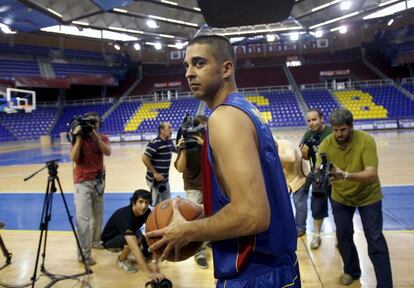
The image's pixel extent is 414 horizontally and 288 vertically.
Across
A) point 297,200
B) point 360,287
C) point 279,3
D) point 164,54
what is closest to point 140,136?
point 164,54

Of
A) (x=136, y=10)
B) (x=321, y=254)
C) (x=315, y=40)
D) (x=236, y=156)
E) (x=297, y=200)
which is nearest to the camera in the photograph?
(x=236, y=156)

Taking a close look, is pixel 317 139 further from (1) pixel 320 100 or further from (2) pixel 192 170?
(1) pixel 320 100

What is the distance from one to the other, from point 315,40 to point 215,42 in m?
31.3

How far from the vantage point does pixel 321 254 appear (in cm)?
381

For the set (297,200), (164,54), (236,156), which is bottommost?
(297,200)

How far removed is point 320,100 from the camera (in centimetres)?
2528

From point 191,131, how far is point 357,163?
5.18ft

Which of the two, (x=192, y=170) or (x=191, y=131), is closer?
(x=191, y=131)

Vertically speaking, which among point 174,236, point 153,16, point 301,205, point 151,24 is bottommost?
point 301,205

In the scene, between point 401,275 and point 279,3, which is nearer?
point 401,275

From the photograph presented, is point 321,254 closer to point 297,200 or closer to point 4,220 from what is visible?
point 297,200

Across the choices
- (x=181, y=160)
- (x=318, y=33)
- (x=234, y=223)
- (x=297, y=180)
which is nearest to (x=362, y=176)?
(x=297, y=180)

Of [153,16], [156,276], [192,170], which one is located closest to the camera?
[156,276]

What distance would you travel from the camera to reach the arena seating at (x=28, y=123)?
24.3m
